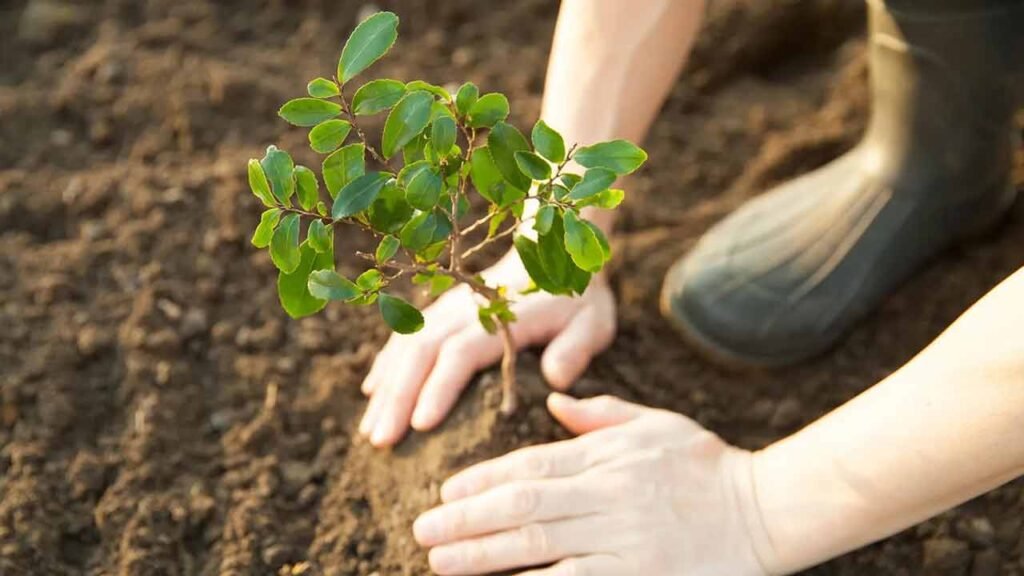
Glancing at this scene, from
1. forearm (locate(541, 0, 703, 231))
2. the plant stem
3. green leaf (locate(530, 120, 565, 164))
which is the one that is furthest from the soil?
green leaf (locate(530, 120, 565, 164))

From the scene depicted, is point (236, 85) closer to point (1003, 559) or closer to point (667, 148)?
point (667, 148)

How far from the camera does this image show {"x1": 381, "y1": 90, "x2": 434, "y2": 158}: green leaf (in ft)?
3.44

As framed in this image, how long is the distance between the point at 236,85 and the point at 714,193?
860 mm

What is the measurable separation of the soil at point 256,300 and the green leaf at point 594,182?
506mm

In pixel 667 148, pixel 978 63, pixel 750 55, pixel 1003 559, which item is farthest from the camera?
pixel 750 55

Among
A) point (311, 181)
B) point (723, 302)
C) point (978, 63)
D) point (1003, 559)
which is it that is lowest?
point (1003, 559)

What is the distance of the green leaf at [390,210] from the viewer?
1126 millimetres

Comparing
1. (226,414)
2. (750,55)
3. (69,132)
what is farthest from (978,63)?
(69,132)

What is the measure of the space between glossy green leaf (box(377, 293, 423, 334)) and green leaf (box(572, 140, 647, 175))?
225mm

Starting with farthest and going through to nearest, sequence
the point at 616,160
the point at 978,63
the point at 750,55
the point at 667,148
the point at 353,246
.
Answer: the point at 750,55, the point at 667,148, the point at 353,246, the point at 978,63, the point at 616,160

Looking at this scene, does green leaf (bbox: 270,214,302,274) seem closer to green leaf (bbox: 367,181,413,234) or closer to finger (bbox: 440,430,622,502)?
green leaf (bbox: 367,181,413,234)

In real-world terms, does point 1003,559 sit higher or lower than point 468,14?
lower

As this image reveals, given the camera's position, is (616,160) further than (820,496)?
No

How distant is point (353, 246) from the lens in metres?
1.91
